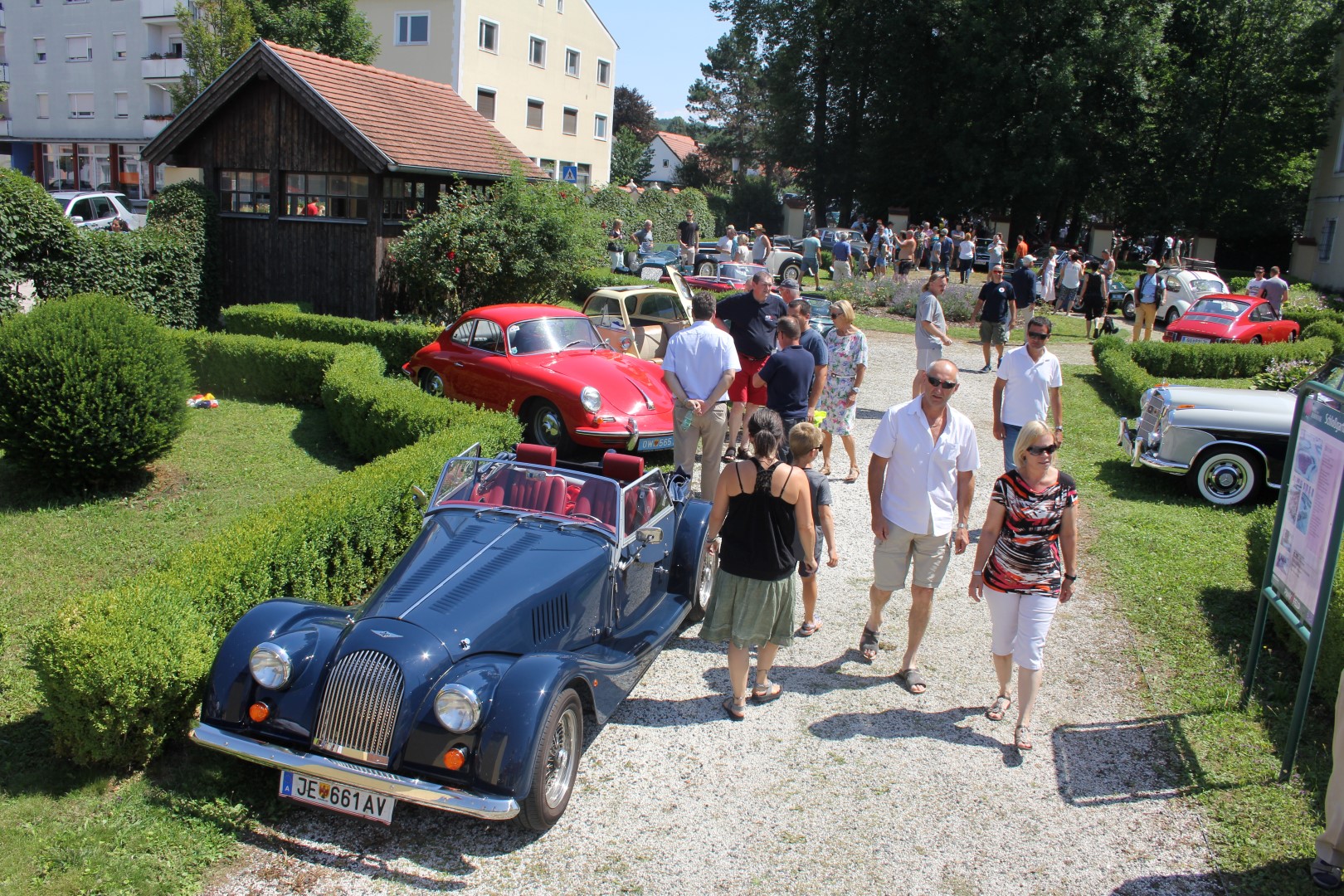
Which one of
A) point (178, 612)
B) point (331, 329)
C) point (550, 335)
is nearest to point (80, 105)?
point (331, 329)

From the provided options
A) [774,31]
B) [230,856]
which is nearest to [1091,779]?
[230,856]

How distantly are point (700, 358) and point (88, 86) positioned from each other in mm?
49887

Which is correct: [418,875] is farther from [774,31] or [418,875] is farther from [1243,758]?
[774,31]

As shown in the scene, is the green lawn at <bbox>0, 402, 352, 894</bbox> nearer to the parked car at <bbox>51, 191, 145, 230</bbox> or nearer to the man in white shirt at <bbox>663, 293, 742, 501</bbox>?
the man in white shirt at <bbox>663, 293, 742, 501</bbox>

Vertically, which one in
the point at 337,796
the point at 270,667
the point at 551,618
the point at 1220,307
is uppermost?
the point at 1220,307

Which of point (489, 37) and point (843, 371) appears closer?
point (843, 371)

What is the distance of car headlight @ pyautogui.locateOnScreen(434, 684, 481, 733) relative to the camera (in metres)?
4.41

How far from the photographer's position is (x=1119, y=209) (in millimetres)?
46656

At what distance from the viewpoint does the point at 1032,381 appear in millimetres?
8086

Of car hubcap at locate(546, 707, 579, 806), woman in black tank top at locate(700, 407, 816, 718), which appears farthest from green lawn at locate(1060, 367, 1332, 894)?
car hubcap at locate(546, 707, 579, 806)

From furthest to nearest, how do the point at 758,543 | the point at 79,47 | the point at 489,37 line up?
the point at 79,47, the point at 489,37, the point at 758,543

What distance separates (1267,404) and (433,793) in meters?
9.25

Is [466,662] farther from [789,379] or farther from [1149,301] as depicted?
[1149,301]

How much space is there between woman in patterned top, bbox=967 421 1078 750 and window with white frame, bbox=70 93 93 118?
175 feet
